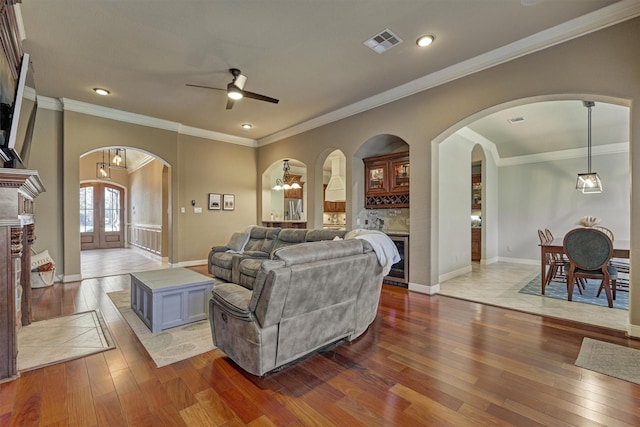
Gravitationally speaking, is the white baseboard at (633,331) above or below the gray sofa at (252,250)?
below

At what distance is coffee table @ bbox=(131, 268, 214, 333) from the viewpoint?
2.97 m

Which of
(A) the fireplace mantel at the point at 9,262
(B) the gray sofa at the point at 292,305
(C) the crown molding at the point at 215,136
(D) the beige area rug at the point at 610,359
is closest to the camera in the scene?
(B) the gray sofa at the point at 292,305

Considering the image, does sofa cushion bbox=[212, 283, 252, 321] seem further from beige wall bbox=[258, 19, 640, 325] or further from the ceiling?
beige wall bbox=[258, 19, 640, 325]

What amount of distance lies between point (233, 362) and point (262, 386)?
449mm

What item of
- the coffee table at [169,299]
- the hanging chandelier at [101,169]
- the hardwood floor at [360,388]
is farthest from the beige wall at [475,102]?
the hanging chandelier at [101,169]

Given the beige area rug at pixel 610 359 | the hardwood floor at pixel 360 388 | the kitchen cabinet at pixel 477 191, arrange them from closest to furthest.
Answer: the hardwood floor at pixel 360 388 → the beige area rug at pixel 610 359 → the kitchen cabinet at pixel 477 191

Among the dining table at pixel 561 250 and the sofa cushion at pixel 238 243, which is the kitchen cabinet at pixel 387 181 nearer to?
the dining table at pixel 561 250

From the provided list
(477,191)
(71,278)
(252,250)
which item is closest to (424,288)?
(252,250)

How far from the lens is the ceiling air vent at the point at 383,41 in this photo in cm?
328

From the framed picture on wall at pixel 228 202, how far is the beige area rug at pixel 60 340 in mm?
4250

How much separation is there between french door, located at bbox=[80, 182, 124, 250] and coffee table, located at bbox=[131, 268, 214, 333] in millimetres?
8735

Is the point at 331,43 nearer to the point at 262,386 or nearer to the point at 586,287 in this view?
the point at 262,386

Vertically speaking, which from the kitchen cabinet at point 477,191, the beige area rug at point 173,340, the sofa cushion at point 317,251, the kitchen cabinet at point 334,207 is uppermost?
the kitchen cabinet at point 477,191

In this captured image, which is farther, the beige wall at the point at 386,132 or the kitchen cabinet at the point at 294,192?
the kitchen cabinet at the point at 294,192
